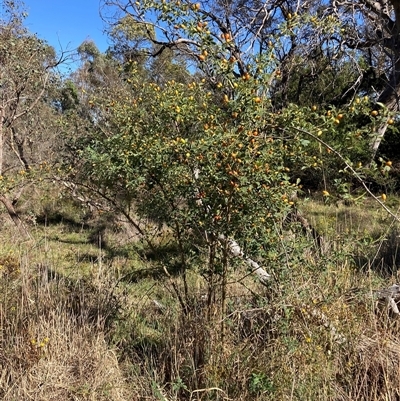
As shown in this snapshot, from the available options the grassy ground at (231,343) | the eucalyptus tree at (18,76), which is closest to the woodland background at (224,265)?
the grassy ground at (231,343)

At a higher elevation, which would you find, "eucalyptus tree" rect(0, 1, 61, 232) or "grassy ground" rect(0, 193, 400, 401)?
"eucalyptus tree" rect(0, 1, 61, 232)

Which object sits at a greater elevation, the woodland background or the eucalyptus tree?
the eucalyptus tree

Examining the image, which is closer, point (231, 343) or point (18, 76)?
point (231, 343)

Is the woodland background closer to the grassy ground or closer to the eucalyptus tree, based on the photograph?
the grassy ground

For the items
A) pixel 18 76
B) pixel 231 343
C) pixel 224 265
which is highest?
pixel 18 76

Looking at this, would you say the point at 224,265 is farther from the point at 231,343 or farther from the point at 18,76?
the point at 18,76

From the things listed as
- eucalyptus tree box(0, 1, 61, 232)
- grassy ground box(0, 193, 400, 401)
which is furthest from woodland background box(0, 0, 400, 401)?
eucalyptus tree box(0, 1, 61, 232)

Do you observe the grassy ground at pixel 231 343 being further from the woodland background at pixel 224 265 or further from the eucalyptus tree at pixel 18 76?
the eucalyptus tree at pixel 18 76

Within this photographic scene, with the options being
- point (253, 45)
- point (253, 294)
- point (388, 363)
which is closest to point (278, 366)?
point (253, 294)

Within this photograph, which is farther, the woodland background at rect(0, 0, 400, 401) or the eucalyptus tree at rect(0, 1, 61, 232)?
the eucalyptus tree at rect(0, 1, 61, 232)

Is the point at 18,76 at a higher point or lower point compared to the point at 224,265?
higher

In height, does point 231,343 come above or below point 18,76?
below

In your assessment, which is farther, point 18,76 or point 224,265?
point 18,76

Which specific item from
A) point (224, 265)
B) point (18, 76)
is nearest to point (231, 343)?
point (224, 265)
